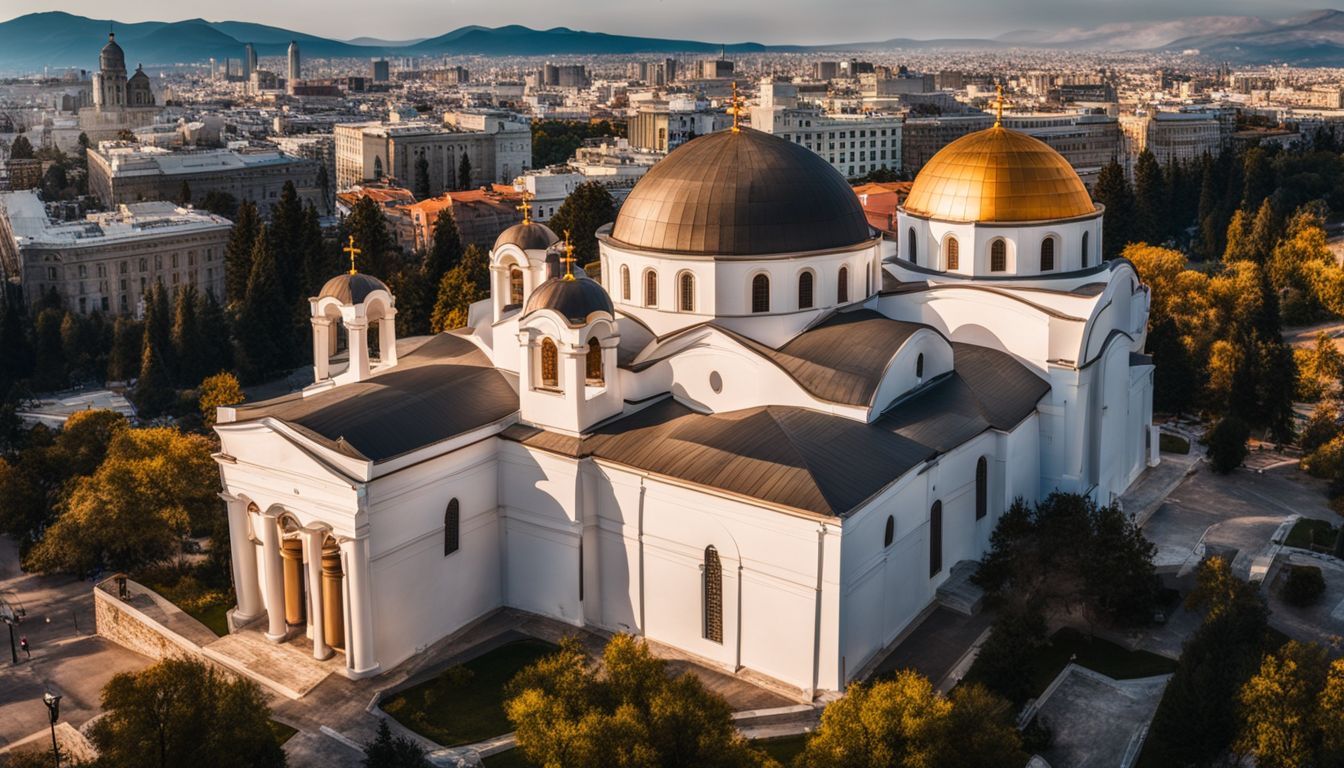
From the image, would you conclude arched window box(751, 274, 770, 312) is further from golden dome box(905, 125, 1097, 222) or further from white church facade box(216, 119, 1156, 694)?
golden dome box(905, 125, 1097, 222)

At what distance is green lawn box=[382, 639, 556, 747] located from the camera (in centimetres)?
2214

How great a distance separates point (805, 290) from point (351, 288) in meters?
9.97

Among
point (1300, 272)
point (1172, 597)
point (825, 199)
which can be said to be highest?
point (825, 199)

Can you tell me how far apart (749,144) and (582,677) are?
13.8 metres

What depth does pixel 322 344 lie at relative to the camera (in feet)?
95.1

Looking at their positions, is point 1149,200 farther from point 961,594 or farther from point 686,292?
point 961,594

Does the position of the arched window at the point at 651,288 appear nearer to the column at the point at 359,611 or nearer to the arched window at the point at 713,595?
the arched window at the point at 713,595

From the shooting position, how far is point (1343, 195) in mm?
74188

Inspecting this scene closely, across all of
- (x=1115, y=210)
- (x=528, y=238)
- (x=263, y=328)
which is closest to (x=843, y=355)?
(x=528, y=238)

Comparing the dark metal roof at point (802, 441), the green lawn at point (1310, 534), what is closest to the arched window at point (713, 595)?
the dark metal roof at point (802, 441)

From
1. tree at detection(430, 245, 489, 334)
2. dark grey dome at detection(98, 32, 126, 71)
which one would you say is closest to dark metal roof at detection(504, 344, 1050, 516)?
tree at detection(430, 245, 489, 334)

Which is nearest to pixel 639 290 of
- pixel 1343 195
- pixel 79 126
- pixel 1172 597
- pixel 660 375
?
pixel 660 375

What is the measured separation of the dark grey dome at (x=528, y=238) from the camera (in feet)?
98.4

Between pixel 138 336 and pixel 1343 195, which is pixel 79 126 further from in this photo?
pixel 1343 195
